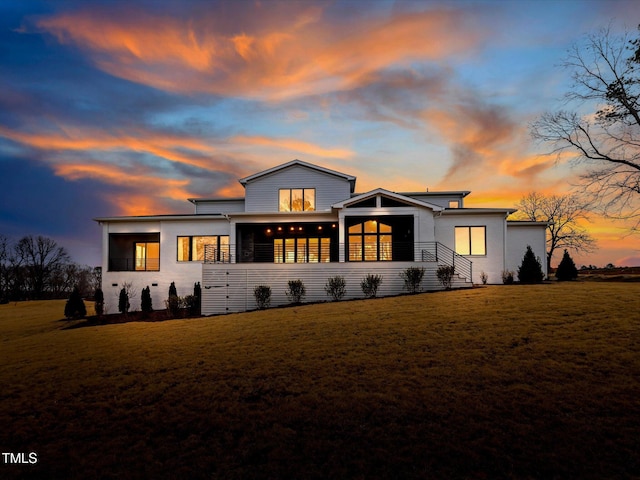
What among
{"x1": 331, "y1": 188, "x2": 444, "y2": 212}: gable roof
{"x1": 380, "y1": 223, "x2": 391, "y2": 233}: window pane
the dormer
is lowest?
{"x1": 380, "y1": 223, "x2": 391, "y2": 233}: window pane

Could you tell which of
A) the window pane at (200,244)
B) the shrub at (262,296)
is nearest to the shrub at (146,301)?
the window pane at (200,244)

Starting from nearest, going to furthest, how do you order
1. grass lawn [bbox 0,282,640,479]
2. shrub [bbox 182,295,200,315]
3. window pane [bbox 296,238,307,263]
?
grass lawn [bbox 0,282,640,479], shrub [bbox 182,295,200,315], window pane [bbox 296,238,307,263]

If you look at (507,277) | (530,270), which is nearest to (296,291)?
(507,277)

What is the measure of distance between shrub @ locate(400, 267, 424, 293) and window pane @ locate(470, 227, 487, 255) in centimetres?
560

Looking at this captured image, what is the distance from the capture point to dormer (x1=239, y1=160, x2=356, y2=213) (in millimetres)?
24531

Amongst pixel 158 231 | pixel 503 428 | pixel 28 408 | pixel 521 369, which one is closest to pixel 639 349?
pixel 521 369

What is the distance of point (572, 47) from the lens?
1850cm

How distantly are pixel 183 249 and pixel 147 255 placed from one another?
428 cm

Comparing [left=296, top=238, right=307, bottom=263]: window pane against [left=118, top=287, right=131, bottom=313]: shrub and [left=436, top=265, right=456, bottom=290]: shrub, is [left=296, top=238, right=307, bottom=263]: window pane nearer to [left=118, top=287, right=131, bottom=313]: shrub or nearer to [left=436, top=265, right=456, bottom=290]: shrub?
[left=436, top=265, right=456, bottom=290]: shrub

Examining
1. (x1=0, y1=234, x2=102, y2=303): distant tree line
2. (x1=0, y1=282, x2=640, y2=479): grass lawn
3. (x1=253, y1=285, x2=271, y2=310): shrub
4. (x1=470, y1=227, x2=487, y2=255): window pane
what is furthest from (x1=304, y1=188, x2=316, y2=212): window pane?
(x1=0, y1=234, x2=102, y2=303): distant tree line

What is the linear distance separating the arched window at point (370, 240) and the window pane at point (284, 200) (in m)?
4.64

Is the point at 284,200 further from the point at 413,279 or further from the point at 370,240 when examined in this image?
the point at 413,279

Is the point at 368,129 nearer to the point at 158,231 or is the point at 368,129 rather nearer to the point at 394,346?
the point at 158,231

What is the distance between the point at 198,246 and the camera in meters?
24.2
